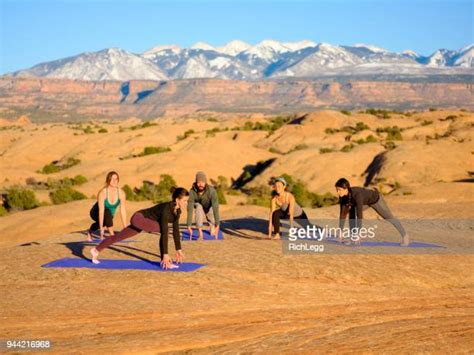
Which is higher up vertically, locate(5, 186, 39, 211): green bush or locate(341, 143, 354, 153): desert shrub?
locate(341, 143, 354, 153): desert shrub

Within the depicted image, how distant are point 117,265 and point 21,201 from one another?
1912 cm

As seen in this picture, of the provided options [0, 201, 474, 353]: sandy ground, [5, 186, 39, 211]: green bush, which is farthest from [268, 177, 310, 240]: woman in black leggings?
[5, 186, 39, 211]: green bush

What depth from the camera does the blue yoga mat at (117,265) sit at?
11.4 meters

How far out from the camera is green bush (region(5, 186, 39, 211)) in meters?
29.1

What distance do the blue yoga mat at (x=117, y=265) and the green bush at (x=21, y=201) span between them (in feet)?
59.4

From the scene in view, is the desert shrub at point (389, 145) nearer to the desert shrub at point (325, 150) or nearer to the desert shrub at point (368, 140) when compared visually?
the desert shrub at point (368, 140)

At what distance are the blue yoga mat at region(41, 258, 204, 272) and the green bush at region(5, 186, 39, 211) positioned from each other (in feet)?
59.4

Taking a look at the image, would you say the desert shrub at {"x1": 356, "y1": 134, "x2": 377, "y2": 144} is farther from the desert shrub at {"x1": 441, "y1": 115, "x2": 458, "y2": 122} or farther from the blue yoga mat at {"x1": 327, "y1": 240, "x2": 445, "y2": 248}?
the blue yoga mat at {"x1": 327, "y1": 240, "x2": 445, "y2": 248}

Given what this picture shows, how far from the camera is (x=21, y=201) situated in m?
29.3

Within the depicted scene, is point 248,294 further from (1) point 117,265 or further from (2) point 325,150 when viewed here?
(2) point 325,150

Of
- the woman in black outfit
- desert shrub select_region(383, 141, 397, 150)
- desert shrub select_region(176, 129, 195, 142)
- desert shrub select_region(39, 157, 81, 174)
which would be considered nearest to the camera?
the woman in black outfit

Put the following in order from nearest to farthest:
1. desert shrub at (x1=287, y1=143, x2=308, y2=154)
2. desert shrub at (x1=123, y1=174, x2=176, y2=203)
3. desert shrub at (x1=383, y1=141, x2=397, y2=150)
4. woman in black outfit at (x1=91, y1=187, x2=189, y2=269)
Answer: woman in black outfit at (x1=91, y1=187, x2=189, y2=269)
desert shrub at (x1=123, y1=174, x2=176, y2=203)
desert shrub at (x1=383, y1=141, x2=397, y2=150)
desert shrub at (x1=287, y1=143, x2=308, y2=154)

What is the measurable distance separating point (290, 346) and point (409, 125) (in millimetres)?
48827

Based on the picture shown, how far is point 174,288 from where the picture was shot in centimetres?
1032
